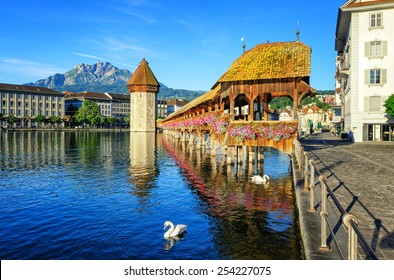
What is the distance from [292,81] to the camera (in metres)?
19.8

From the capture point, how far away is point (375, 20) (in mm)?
36188

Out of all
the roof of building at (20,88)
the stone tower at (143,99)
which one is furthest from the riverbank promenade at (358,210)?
the roof of building at (20,88)

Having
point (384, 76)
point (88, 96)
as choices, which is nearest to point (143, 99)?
point (88, 96)

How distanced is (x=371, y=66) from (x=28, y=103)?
407 feet

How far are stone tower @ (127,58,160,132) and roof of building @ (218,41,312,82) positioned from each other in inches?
3672

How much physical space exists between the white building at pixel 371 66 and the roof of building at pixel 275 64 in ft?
57.1

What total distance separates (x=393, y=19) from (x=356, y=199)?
3336 cm

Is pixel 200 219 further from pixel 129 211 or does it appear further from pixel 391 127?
pixel 391 127

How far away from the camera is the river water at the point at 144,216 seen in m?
8.71

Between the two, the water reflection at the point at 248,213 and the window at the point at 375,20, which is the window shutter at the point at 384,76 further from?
the water reflection at the point at 248,213

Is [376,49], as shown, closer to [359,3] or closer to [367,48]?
[367,48]
